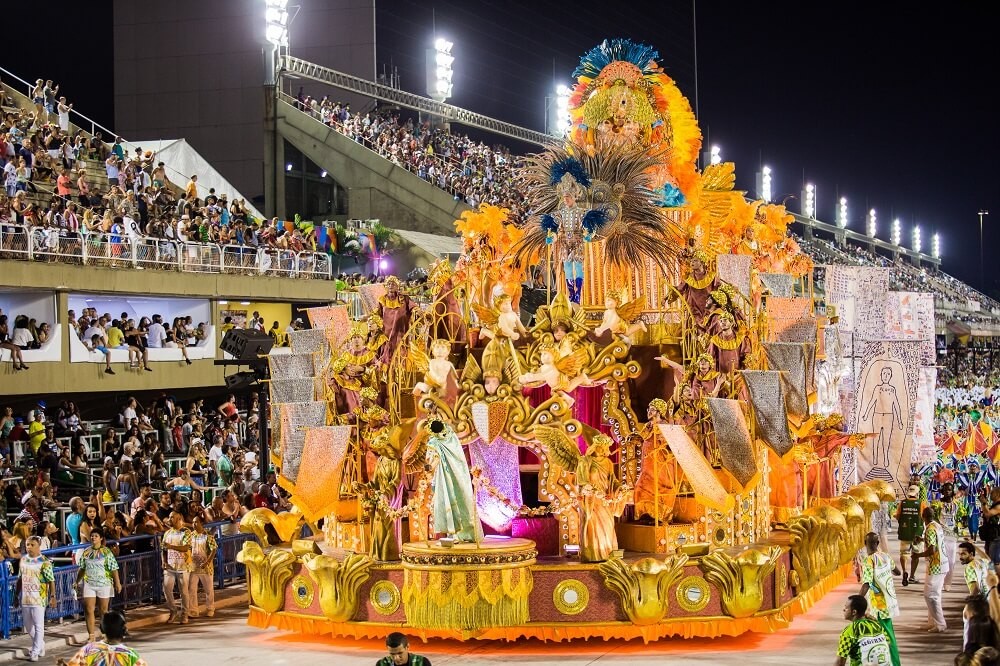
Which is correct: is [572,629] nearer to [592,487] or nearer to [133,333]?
[592,487]

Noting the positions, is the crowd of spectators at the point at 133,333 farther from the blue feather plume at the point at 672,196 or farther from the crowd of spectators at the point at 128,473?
the blue feather plume at the point at 672,196

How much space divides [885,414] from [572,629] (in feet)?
32.8

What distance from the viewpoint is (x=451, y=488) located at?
14.7m

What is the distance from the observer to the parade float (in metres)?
14.9

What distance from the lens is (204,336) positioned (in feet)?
97.2

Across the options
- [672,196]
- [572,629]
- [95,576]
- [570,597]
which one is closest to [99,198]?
[672,196]

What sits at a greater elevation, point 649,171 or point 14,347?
point 649,171

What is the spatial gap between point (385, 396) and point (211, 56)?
27.6 meters

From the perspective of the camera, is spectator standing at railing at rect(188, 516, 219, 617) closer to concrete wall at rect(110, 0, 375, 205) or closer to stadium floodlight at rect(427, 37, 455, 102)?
concrete wall at rect(110, 0, 375, 205)

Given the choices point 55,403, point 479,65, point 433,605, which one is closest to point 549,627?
point 433,605

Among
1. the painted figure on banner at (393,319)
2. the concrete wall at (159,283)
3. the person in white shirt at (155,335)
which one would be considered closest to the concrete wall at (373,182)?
the concrete wall at (159,283)

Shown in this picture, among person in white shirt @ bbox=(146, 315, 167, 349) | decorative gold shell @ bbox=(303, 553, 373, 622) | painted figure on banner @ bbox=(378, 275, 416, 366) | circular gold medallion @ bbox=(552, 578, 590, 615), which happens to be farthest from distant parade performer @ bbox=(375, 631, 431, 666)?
person in white shirt @ bbox=(146, 315, 167, 349)

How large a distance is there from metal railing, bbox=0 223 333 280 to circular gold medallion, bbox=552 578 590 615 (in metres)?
13.7

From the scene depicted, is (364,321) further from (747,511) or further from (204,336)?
(204,336)
